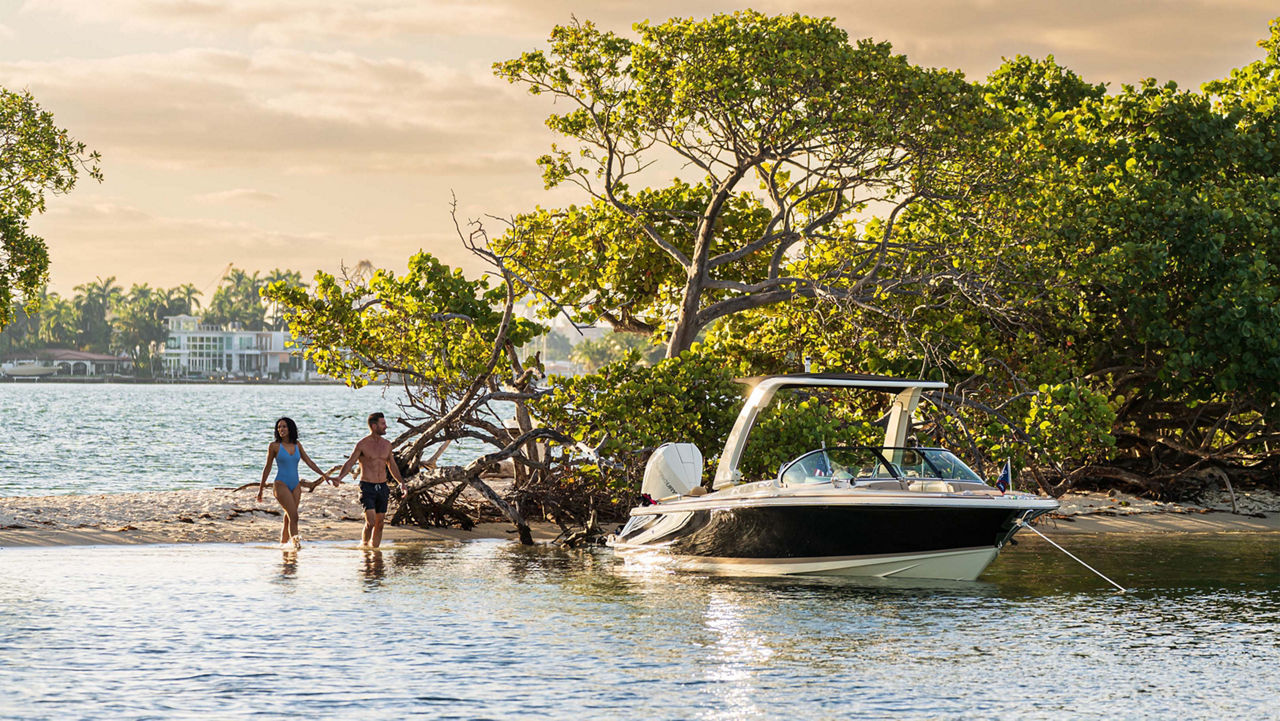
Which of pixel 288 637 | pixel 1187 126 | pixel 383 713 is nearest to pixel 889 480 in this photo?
pixel 288 637

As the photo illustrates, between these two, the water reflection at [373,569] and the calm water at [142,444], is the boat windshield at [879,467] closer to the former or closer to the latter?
the water reflection at [373,569]

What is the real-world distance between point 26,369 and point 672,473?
196630mm

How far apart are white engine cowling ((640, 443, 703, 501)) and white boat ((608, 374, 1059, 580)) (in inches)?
15.6

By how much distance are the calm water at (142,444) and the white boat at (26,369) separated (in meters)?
76.8

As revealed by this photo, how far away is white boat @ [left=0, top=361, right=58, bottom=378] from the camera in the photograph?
19575cm

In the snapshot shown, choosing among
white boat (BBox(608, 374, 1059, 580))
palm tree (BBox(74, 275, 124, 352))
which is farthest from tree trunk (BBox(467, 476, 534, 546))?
palm tree (BBox(74, 275, 124, 352))

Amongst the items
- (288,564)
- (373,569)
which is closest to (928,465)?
(373,569)

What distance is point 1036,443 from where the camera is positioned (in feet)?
73.9

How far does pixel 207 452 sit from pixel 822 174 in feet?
132

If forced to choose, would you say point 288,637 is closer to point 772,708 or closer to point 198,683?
point 198,683

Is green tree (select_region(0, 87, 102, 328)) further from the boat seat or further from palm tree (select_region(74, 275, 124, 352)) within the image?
palm tree (select_region(74, 275, 124, 352))

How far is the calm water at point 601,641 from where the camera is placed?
979cm

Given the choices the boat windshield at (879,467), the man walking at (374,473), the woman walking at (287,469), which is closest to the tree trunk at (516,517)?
the man walking at (374,473)

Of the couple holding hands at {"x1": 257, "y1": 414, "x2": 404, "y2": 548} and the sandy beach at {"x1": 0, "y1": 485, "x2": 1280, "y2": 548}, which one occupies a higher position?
the couple holding hands at {"x1": 257, "y1": 414, "x2": 404, "y2": 548}
